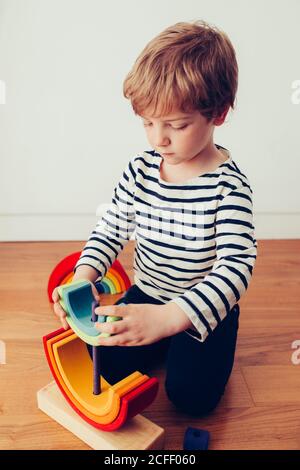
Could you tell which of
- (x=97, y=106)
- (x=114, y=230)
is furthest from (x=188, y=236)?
(x=97, y=106)

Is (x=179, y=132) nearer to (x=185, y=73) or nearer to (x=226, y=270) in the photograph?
(x=185, y=73)

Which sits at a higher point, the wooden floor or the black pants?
the black pants

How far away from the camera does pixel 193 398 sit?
0.66m

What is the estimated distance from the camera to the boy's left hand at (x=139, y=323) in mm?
528

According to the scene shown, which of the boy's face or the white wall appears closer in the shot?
the boy's face

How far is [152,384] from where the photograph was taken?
1.95ft

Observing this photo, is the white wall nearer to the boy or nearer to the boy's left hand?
the boy

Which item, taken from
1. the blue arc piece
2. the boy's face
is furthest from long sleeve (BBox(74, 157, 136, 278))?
the blue arc piece

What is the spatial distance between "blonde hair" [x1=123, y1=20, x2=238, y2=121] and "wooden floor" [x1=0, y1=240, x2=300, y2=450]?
0.43m

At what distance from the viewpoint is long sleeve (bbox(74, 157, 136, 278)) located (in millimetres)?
699

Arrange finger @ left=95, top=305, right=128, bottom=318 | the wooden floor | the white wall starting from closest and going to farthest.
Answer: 1. finger @ left=95, top=305, right=128, bottom=318
2. the wooden floor
3. the white wall

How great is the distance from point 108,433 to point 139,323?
17cm
